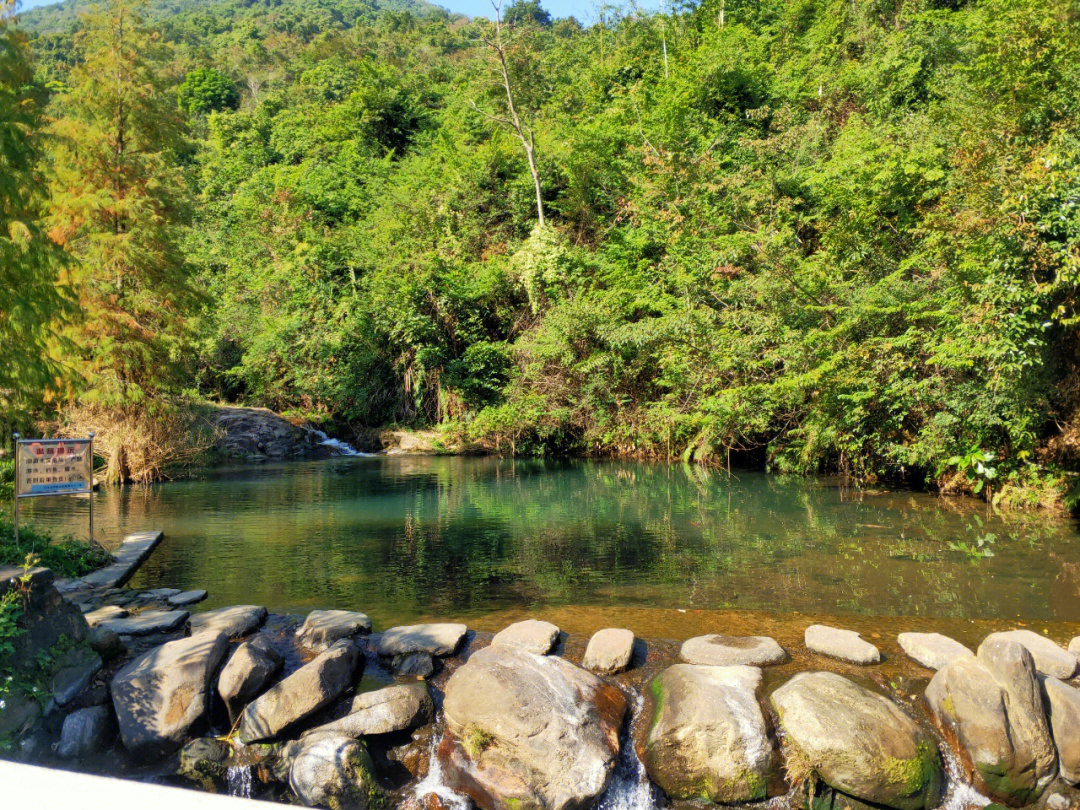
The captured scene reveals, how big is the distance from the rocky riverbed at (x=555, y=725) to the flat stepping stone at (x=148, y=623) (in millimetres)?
460

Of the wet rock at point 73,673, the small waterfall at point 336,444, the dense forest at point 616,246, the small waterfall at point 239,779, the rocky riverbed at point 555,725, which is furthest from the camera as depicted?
the small waterfall at point 336,444

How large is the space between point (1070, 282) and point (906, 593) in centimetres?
495

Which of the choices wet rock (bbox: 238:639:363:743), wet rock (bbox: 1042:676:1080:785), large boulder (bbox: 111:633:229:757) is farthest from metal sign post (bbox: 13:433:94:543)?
wet rock (bbox: 1042:676:1080:785)

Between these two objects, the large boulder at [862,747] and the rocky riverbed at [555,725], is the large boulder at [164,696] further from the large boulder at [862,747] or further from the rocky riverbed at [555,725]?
the large boulder at [862,747]

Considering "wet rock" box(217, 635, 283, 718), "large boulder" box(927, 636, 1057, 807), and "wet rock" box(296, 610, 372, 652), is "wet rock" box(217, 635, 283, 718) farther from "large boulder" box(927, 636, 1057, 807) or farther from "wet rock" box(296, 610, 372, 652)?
"large boulder" box(927, 636, 1057, 807)

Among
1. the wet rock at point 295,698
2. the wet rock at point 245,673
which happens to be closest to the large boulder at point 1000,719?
the wet rock at point 295,698

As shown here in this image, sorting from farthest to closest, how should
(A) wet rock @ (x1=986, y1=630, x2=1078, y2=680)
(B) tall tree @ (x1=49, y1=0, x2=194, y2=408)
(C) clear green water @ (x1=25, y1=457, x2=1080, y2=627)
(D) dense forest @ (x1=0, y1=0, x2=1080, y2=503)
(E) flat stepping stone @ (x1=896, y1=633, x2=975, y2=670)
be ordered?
(B) tall tree @ (x1=49, y1=0, x2=194, y2=408) → (D) dense forest @ (x1=0, y1=0, x2=1080, y2=503) → (C) clear green water @ (x1=25, y1=457, x2=1080, y2=627) → (E) flat stepping stone @ (x1=896, y1=633, x2=975, y2=670) → (A) wet rock @ (x1=986, y1=630, x2=1078, y2=680)

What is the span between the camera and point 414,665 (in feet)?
16.3

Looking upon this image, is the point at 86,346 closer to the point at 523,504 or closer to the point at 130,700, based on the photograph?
the point at 523,504

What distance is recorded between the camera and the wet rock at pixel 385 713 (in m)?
4.27

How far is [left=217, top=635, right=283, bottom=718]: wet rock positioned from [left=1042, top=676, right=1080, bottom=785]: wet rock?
4671 millimetres

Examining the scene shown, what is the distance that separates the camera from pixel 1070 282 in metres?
9.02

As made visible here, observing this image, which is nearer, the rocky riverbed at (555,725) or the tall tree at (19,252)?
the rocky riverbed at (555,725)

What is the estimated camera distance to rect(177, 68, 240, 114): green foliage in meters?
45.6
